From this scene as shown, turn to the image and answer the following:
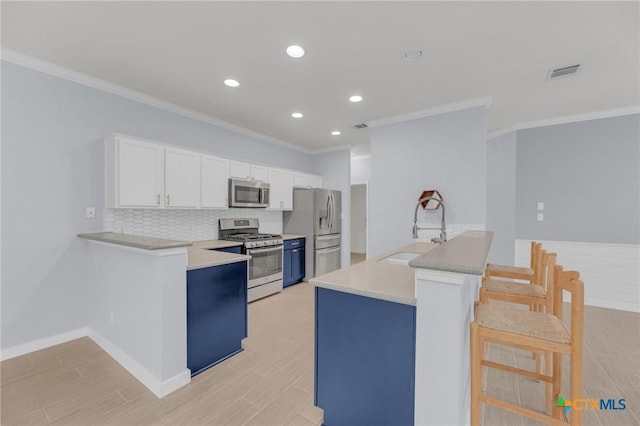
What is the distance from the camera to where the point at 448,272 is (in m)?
1.25

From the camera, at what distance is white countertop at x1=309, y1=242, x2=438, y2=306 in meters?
1.41

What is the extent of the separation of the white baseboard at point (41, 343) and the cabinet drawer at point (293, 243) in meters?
2.77

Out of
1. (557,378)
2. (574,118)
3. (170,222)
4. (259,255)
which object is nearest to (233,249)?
(259,255)

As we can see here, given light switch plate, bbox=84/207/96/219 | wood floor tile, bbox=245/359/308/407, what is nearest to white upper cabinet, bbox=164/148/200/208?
light switch plate, bbox=84/207/96/219

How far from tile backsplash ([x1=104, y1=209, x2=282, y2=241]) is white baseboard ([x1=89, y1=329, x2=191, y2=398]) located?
1.35 m

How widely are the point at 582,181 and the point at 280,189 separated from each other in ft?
15.5

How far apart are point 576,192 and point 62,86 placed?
6700mm

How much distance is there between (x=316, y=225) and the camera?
5.12 m

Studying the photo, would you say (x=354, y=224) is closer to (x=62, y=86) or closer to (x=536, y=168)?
(x=536, y=168)

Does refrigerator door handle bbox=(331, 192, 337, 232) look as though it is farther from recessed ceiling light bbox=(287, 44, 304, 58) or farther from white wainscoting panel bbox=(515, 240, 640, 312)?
white wainscoting panel bbox=(515, 240, 640, 312)

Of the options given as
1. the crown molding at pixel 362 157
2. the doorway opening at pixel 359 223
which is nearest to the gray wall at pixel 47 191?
the crown molding at pixel 362 157

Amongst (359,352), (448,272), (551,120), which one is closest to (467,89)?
(551,120)

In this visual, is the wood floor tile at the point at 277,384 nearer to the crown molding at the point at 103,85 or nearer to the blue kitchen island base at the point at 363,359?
the blue kitchen island base at the point at 363,359

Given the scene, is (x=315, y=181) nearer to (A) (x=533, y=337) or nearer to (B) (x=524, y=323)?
(B) (x=524, y=323)
